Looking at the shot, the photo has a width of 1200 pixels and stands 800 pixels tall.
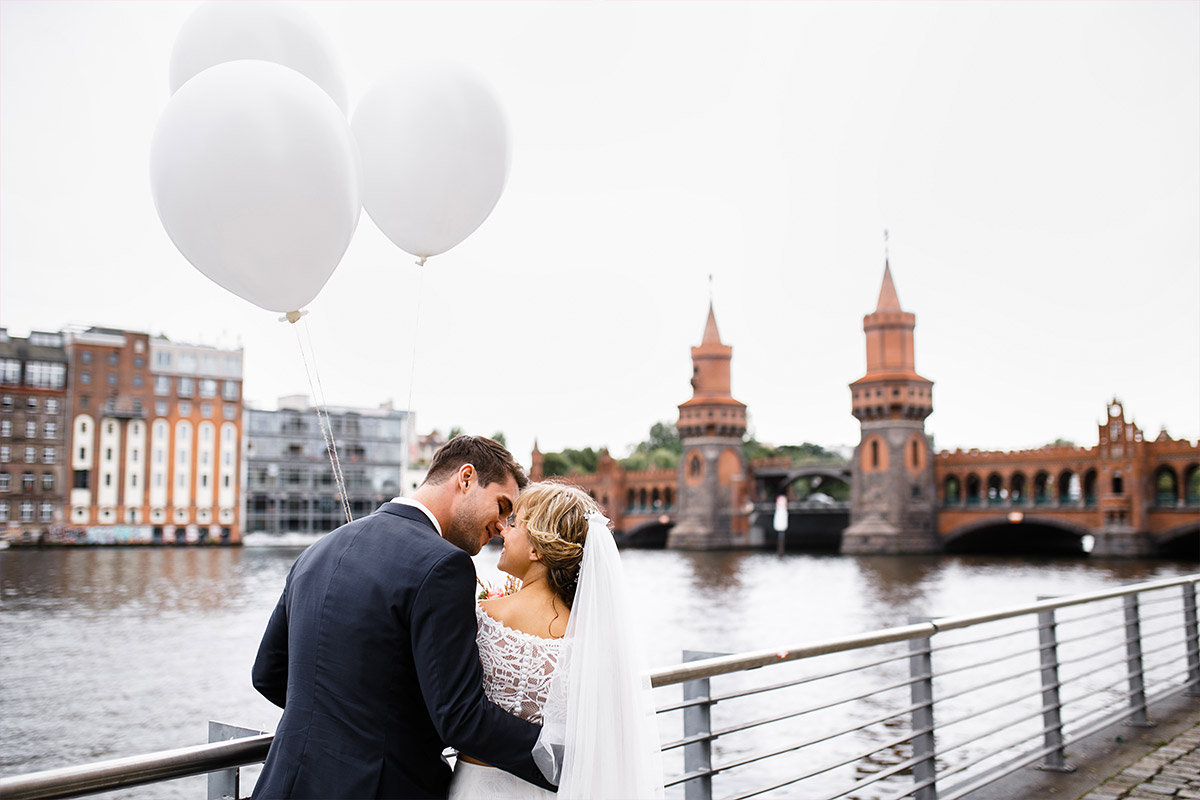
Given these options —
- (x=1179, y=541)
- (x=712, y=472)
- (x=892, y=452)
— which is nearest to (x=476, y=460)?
(x=1179, y=541)

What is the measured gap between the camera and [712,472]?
218 feet

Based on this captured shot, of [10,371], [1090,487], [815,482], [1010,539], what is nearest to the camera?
[1090,487]

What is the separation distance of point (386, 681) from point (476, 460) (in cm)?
52

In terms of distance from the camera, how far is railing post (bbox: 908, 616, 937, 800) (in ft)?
14.0

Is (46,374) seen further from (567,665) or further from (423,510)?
(567,665)

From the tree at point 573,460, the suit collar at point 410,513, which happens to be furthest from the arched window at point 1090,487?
the suit collar at point 410,513

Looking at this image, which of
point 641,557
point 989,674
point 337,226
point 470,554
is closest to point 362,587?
point 470,554

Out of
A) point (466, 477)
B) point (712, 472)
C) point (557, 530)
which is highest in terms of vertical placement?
point (712, 472)

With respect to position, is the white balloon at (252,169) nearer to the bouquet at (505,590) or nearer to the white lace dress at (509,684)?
the bouquet at (505,590)

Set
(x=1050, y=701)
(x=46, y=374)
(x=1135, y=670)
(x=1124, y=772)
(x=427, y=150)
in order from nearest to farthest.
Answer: (x=427, y=150), (x=1124, y=772), (x=1050, y=701), (x=1135, y=670), (x=46, y=374)

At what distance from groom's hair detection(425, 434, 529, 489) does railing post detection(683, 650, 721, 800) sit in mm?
1338

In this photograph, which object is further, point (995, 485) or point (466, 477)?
point (995, 485)

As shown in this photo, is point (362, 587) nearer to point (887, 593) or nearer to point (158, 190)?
point (158, 190)

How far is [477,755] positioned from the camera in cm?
196
